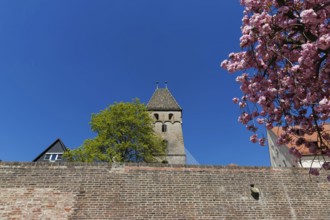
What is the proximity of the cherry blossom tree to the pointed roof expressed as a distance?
29057 mm

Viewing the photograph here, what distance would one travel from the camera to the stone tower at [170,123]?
29.7 m

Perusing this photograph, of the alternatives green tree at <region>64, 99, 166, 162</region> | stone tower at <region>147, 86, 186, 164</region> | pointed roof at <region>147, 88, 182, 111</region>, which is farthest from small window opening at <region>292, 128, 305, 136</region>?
pointed roof at <region>147, 88, 182, 111</region>

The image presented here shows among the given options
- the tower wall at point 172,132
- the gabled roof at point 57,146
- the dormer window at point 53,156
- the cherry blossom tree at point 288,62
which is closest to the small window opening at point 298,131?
the cherry blossom tree at point 288,62

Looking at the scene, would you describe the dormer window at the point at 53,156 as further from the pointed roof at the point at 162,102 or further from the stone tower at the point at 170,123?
the pointed roof at the point at 162,102

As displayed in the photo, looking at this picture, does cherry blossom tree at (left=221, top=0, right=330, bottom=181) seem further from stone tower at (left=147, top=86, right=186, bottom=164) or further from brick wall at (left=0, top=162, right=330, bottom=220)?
stone tower at (left=147, top=86, right=186, bottom=164)

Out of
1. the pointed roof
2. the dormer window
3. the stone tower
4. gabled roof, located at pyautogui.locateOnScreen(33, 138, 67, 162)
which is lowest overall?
the dormer window

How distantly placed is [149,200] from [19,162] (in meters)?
5.30

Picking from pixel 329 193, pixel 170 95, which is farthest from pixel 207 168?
pixel 170 95

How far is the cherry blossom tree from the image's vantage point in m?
4.02

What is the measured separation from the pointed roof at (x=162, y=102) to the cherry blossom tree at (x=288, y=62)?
2906 cm

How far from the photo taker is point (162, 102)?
3616cm

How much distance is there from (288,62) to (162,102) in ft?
103

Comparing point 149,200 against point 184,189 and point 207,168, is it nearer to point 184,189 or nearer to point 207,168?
point 184,189

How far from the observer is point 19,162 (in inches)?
386
